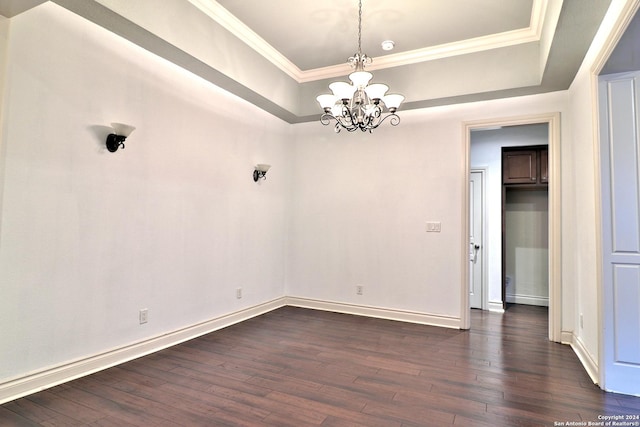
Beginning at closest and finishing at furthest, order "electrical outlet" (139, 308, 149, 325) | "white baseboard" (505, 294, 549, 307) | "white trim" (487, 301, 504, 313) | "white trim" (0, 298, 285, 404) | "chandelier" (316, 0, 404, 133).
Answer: "white trim" (0, 298, 285, 404) → "chandelier" (316, 0, 404, 133) → "electrical outlet" (139, 308, 149, 325) → "white trim" (487, 301, 504, 313) → "white baseboard" (505, 294, 549, 307)

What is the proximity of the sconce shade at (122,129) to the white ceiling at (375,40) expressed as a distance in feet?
2.54

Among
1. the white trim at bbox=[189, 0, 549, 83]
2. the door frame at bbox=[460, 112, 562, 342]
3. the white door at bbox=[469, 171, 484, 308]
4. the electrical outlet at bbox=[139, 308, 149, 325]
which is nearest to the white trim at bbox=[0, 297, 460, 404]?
the electrical outlet at bbox=[139, 308, 149, 325]

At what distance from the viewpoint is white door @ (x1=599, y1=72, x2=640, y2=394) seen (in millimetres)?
2455

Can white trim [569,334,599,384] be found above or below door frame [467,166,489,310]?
below

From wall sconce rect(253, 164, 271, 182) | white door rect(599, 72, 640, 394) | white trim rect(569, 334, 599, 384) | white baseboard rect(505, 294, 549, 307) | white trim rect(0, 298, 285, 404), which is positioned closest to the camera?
white trim rect(0, 298, 285, 404)

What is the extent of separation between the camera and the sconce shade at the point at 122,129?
2711 millimetres

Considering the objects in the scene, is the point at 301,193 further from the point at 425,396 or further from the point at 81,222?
the point at 425,396

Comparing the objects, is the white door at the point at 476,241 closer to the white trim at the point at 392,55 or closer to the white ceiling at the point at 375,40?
the white ceiling at the point at 375,40

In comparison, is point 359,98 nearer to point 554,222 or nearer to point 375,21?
point 375,21

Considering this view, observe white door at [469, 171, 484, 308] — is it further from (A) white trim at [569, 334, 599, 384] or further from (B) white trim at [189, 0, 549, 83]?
(B) white trim at [189, 0, 549, 83]

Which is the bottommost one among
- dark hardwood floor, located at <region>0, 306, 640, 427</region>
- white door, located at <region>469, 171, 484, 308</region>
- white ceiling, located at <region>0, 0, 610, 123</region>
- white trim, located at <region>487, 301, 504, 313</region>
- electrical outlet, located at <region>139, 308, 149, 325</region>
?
dark hardwood floor, located at <region>0, 306, 640, 427</region>

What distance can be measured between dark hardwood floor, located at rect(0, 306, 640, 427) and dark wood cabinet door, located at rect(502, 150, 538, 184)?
2558mm

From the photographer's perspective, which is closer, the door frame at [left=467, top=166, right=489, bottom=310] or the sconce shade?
the sconce shade

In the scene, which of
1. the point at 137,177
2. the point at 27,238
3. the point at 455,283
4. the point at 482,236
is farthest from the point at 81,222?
the point at 482,236
